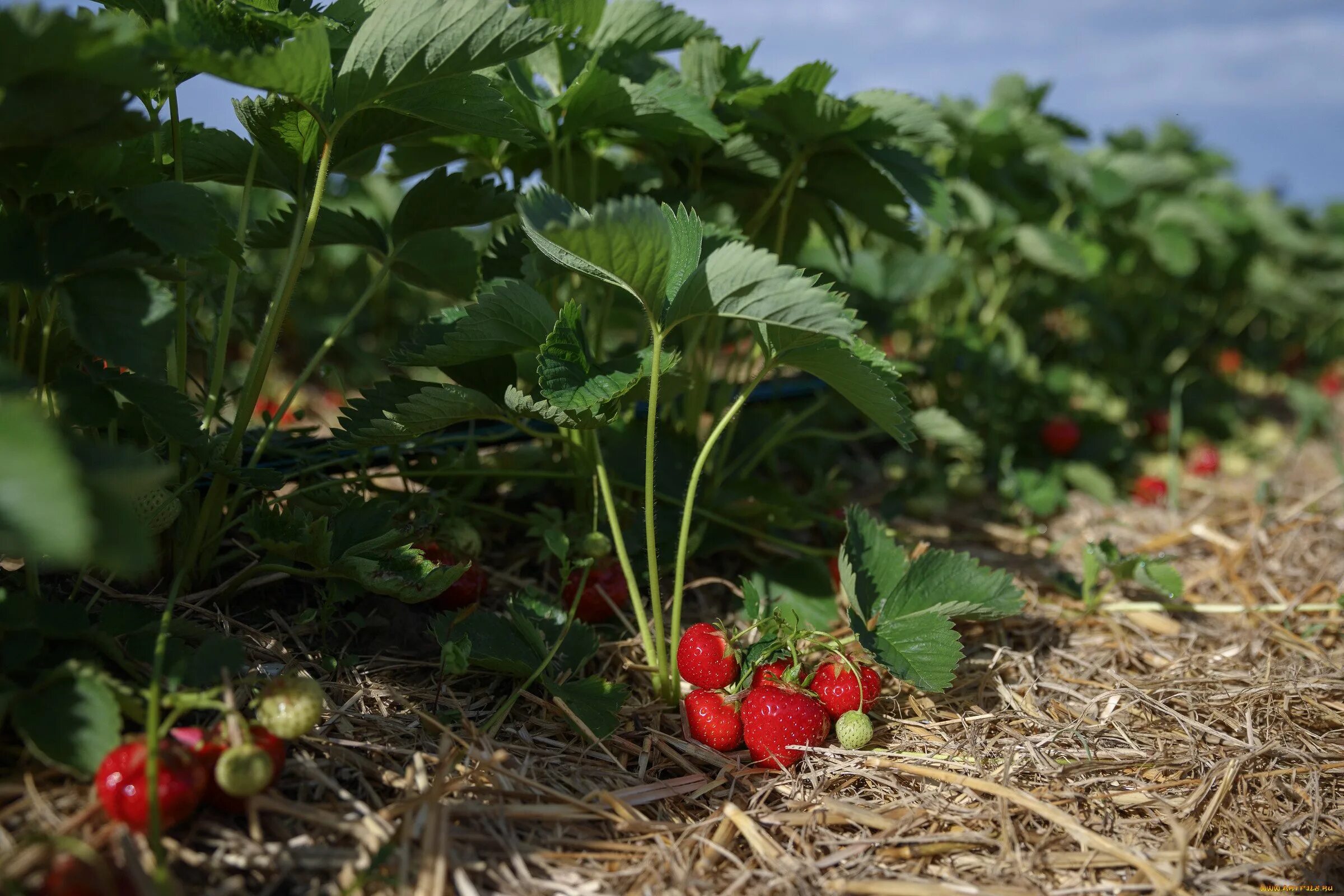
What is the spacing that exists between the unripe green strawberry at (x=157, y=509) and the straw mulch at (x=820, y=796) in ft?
0.65

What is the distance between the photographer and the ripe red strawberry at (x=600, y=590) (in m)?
1.36

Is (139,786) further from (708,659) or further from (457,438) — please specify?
(457,438)

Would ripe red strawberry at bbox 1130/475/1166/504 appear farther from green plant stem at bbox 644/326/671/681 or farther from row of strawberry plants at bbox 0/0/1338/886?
green plant stem at bbox 644/326/671/681

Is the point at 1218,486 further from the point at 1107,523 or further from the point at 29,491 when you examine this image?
the point at 29,491

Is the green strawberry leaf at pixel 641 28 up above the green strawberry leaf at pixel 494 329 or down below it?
above

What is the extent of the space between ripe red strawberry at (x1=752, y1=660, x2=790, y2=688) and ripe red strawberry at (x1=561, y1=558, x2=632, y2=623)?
0.27 m

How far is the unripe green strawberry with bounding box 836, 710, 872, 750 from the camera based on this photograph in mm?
1100

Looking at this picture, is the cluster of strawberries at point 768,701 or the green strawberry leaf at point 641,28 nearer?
the cluster of strawberries at point 768,701

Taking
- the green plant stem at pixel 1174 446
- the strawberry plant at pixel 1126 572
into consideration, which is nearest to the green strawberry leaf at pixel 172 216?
the strawberry plant at pixel 1126 572

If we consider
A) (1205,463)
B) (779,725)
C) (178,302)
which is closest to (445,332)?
(178,302)

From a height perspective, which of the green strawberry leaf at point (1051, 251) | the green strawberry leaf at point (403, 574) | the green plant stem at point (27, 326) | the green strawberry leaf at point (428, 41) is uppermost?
the green strawberry leaf at point (428, 41)

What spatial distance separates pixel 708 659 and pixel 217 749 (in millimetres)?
570

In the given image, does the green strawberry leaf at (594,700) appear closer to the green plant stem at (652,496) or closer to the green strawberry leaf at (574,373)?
the green plant stem at (652,496)

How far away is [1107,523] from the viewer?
2.11 m
